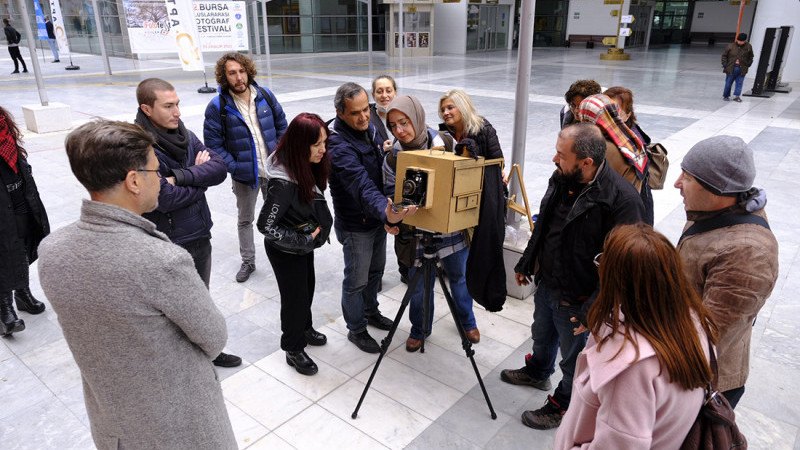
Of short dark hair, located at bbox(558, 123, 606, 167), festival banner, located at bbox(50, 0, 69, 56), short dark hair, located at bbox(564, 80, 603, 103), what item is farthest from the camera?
festival banner, located at bbox(50, 0, 69, 56)

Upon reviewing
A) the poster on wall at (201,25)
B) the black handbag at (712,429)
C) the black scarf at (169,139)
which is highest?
the poster on wall at (201,25)

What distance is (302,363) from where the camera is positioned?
3.44 meters

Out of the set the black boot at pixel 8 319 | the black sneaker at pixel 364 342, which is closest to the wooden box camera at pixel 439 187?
the black sneaker at pixel 364 342

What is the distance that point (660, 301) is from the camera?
4.82 feet

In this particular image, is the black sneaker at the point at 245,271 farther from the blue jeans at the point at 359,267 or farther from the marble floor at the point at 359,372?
the blue jeans at the point at 359,267

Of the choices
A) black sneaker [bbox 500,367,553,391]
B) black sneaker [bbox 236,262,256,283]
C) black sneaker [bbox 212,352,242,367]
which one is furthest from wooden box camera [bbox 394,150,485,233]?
black sneaker [bbox 236,262,256,283]

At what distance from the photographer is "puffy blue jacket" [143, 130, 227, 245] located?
3.06 metres

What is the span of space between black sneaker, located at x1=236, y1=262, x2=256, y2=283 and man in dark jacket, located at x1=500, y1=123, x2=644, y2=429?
2.75m

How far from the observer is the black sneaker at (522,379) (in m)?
3.28

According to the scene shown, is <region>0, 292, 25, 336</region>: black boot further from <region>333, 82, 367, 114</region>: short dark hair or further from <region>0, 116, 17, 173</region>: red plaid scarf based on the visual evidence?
<region>333, 82, 367, 114</region>: short dark hair

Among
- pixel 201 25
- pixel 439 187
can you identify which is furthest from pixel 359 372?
pixel 201 25

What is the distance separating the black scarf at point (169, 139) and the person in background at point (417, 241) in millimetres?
1230

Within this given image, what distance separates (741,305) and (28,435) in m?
3.54

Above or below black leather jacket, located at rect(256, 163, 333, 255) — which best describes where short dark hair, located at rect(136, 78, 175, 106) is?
above
